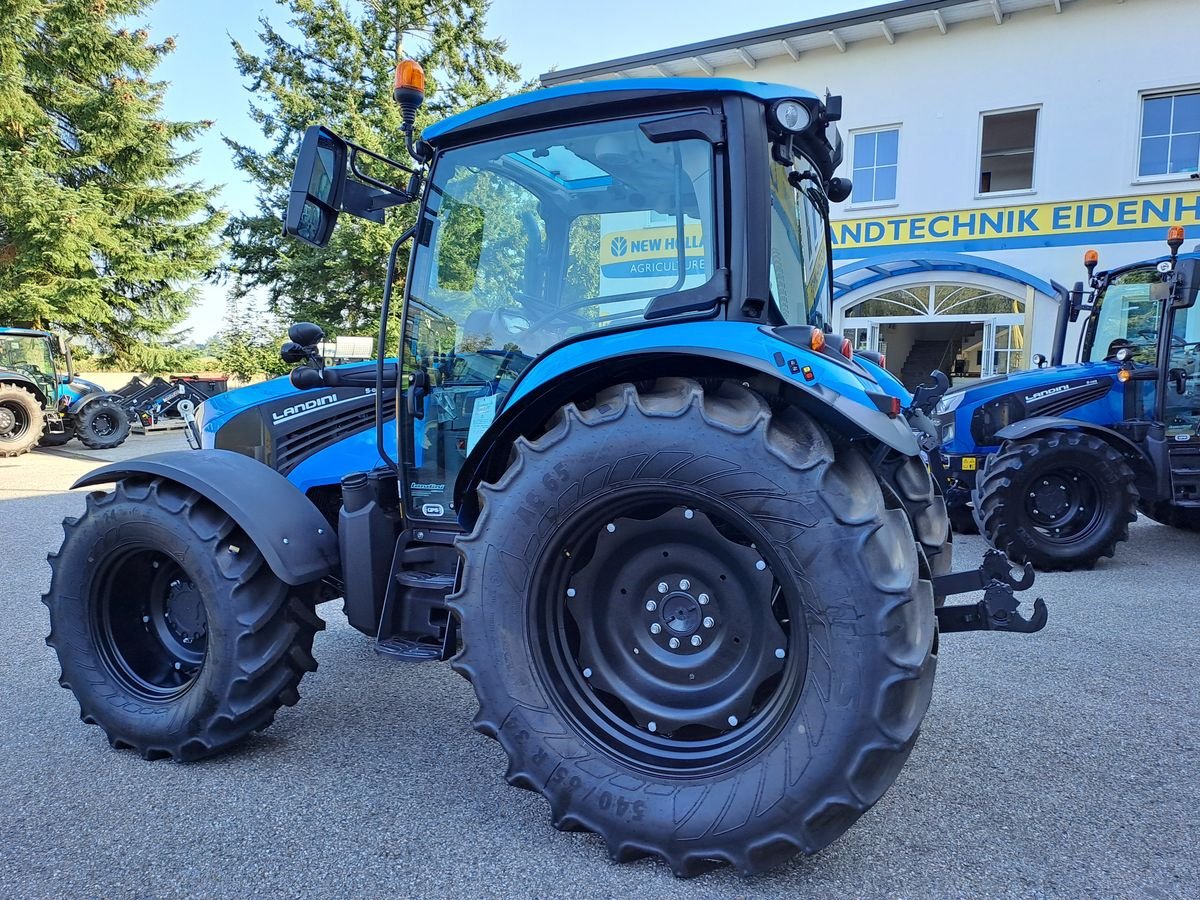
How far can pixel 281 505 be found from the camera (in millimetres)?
2744

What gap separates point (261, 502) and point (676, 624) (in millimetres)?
1473

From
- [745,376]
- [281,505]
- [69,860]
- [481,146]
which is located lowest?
[69,860]

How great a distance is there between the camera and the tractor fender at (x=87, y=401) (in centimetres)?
1396

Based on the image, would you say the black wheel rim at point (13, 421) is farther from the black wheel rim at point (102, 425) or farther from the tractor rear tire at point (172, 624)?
the tractor rear tire at point (172, 624)

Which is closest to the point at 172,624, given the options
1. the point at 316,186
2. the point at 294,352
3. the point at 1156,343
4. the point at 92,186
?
the point at 294,352

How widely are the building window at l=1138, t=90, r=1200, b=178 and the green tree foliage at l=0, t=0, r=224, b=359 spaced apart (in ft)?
65.0

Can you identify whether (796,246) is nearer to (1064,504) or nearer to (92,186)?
(1064,504)

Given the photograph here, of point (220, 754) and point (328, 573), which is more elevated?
point (328, 573)

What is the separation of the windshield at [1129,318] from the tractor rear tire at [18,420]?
1501 centimetres

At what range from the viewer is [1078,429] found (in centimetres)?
587

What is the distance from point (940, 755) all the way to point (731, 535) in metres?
1.31

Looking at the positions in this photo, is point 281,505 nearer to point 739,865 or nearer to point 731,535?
point 731,535

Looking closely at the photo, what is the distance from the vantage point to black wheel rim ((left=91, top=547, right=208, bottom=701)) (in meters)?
2.88

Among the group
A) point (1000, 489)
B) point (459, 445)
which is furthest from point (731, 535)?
point (1000, 489)
